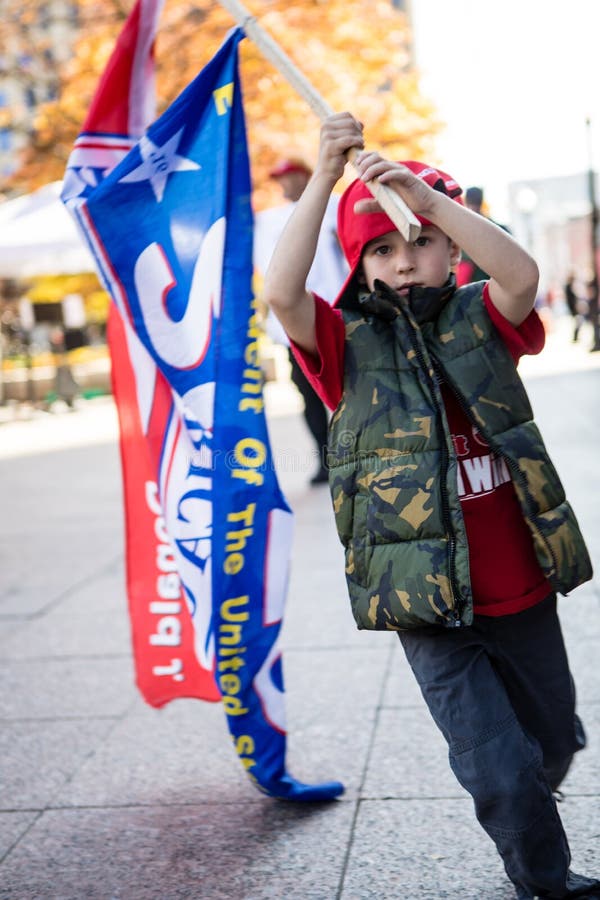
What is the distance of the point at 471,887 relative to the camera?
2744 mm

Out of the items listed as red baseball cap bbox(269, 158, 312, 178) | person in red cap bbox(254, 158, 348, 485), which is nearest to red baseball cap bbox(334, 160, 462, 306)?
person in red cap bbox(254, 158, 348, 485)

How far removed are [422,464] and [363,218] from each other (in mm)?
542

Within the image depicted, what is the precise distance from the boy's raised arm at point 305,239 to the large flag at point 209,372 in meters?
0.71

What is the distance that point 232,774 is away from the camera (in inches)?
143

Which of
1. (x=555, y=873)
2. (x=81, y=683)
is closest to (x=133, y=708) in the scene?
(x=81, y=683)

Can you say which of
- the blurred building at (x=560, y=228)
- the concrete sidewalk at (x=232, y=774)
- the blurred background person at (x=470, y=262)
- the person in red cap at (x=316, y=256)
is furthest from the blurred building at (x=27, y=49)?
the blurred building at (x=560, y=228)

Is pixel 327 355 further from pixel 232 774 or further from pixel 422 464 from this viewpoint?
pixel 232 774

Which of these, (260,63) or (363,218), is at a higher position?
(260,63)

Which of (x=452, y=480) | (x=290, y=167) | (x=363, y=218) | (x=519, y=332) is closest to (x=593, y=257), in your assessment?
(x=290, y=167)

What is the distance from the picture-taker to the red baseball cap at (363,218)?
2.50 meters

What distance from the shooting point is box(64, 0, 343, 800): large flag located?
3.21 metres

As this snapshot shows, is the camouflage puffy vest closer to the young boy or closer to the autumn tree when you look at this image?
the young boy

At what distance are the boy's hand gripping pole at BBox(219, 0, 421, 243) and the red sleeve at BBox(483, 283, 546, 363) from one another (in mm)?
309

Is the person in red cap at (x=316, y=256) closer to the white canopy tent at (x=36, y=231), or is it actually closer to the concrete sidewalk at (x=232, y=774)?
the concrete sidewalk at (x=232, y=774)
